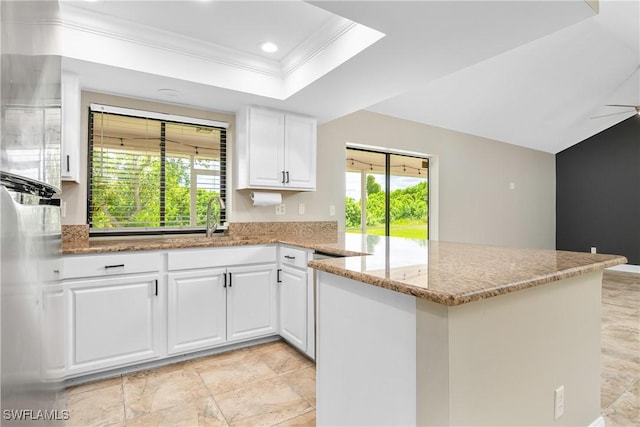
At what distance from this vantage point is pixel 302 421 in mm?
1782

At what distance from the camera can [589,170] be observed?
20.4 ft

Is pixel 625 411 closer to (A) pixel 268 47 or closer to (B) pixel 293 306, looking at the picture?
(B) pixel 293 306

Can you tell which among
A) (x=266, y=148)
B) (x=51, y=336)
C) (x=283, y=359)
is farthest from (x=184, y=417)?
A: (x=266, y=148)

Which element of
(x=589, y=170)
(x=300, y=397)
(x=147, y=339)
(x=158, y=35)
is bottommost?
(x=300, y=397)

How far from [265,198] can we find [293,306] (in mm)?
1034

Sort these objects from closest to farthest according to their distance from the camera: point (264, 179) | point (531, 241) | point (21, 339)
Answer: point (21, 339) → point (264, 179) → point (531, 241)

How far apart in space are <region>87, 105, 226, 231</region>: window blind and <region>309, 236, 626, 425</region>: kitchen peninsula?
2007 mm

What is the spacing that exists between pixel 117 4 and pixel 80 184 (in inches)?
52.9

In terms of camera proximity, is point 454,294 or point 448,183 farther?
point 448,183

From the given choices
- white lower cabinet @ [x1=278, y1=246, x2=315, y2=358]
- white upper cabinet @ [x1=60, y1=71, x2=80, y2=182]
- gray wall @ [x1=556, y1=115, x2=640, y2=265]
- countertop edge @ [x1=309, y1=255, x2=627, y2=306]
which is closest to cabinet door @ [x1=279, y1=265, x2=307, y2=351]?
white lower cabinet @ [x1=278, y1=246, x2=315, y2=358]

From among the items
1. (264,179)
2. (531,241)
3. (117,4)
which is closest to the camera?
(117,4)

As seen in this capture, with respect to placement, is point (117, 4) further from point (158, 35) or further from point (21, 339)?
point (21, 339)

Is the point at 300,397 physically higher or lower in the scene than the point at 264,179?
lower

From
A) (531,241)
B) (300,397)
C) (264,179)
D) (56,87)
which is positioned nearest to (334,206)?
(264,179)
